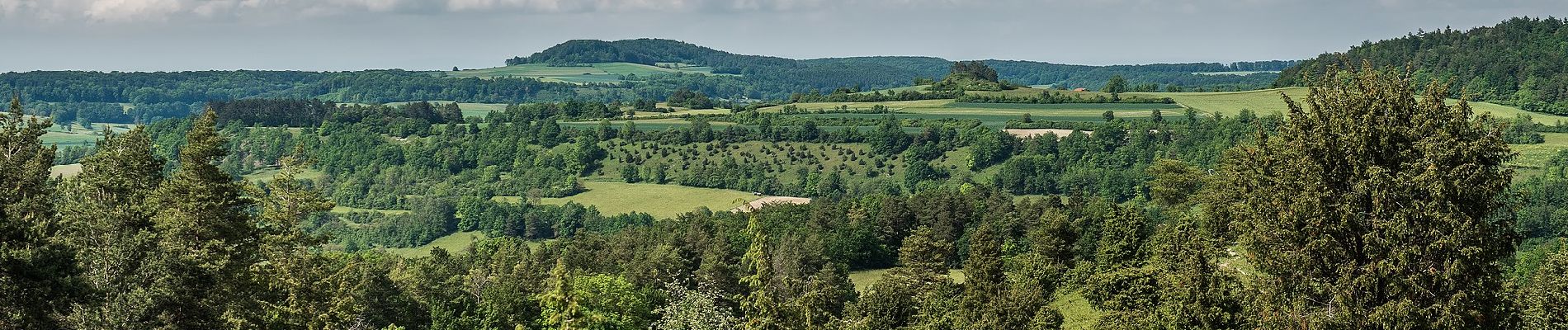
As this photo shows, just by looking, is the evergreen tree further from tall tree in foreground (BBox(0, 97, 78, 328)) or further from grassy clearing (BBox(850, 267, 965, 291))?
grassy clearing (BBox(850, 267, 965, 291))

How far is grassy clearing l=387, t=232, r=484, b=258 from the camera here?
422ft

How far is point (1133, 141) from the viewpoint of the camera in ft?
468

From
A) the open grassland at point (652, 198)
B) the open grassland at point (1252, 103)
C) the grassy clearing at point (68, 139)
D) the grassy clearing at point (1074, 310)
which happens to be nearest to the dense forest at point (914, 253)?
the grassy clearing at point (1074, 310)

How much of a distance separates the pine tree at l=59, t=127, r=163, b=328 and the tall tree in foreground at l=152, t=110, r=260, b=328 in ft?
1.62

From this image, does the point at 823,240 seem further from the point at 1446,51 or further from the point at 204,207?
the point at 1446,51

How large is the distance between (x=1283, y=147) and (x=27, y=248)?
957 inches

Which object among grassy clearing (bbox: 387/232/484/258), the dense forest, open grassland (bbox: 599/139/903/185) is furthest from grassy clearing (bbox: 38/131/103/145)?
the dense forest

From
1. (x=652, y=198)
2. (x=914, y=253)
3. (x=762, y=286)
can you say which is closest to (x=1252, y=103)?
(x=652, y=198)

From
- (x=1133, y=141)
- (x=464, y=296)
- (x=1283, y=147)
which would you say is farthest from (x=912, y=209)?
(x=1283, y=147)

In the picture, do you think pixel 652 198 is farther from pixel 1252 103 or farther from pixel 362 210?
pixel 1252 103

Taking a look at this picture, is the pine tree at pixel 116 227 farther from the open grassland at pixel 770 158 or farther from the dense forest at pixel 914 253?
the open grassland at pixel 770 158

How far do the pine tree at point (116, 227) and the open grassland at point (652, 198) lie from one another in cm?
9306

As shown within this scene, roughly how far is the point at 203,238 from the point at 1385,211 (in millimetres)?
27061

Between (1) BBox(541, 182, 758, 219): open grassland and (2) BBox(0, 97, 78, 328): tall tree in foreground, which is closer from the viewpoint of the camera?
(2) BBox(0, 97, 78, 328): tall tree in foreground
